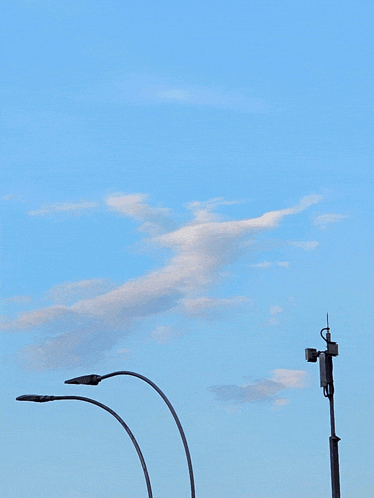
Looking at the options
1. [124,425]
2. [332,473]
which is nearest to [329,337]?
[332,473]

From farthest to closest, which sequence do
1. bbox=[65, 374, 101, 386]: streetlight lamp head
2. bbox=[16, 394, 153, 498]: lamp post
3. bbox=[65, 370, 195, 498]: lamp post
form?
bbox=[65, 374, 101, 386]: streetlight lamp head
bbox=[16, 394, 153, 498]: lamp post
bbox=[65, 370, 195, 498]: lamp post

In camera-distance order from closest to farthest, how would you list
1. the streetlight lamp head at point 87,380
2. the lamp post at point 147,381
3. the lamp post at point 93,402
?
the lamp post at point 147,381, the lamp post at point 93,402, the streetlight lamp head at point 87,380

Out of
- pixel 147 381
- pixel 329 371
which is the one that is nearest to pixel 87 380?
pixel 147 381

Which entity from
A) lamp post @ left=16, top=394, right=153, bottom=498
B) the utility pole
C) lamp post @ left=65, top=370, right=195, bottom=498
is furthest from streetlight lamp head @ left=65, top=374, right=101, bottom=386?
the utility pole

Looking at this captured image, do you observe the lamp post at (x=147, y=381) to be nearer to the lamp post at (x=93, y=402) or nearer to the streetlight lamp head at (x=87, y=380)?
the streetlight lamp head at (x=87, y=380)

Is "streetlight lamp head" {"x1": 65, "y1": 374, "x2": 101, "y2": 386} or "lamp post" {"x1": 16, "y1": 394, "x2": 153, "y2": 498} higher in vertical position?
"streetlight lamp head" {"x1": 65, "y1": 374, "x2": 101, "y2": 386}

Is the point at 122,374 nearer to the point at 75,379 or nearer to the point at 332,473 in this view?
the point at 75,379

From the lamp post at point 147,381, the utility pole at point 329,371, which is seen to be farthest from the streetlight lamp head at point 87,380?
the utility pole at point 329,371

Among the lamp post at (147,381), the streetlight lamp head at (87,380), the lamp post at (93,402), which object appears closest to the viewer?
the lamp post at (147,381)

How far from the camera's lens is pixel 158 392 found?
1226 inches

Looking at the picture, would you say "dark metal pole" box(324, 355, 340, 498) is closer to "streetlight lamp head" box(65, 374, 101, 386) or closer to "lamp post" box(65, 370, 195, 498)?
"lamp post" box(65, 370, 195, 498)

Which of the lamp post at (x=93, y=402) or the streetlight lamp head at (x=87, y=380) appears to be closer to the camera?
the lamp post at (x=93, y=402)

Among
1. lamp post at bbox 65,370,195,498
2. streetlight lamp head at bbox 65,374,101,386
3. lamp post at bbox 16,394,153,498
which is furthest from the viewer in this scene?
streetlight lamp head at bbox 65,374,101,386

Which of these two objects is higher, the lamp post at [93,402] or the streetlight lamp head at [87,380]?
the streetlight lamp head at [87,380]
